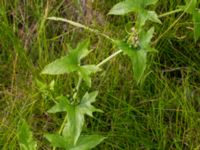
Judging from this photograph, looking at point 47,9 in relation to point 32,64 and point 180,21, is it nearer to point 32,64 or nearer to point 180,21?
point 32,64

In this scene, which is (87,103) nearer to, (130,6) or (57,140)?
(57,140)

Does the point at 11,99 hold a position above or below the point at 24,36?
below

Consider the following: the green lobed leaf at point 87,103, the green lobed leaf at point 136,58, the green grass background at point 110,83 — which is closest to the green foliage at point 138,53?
the green lobed leaf at point 136,58

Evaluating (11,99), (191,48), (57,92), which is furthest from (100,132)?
(191,48)

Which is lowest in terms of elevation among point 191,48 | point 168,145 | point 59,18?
point 168,145

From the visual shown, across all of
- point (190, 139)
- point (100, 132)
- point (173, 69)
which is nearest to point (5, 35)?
point (100, 132)

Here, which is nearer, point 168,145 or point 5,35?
point 168,145
